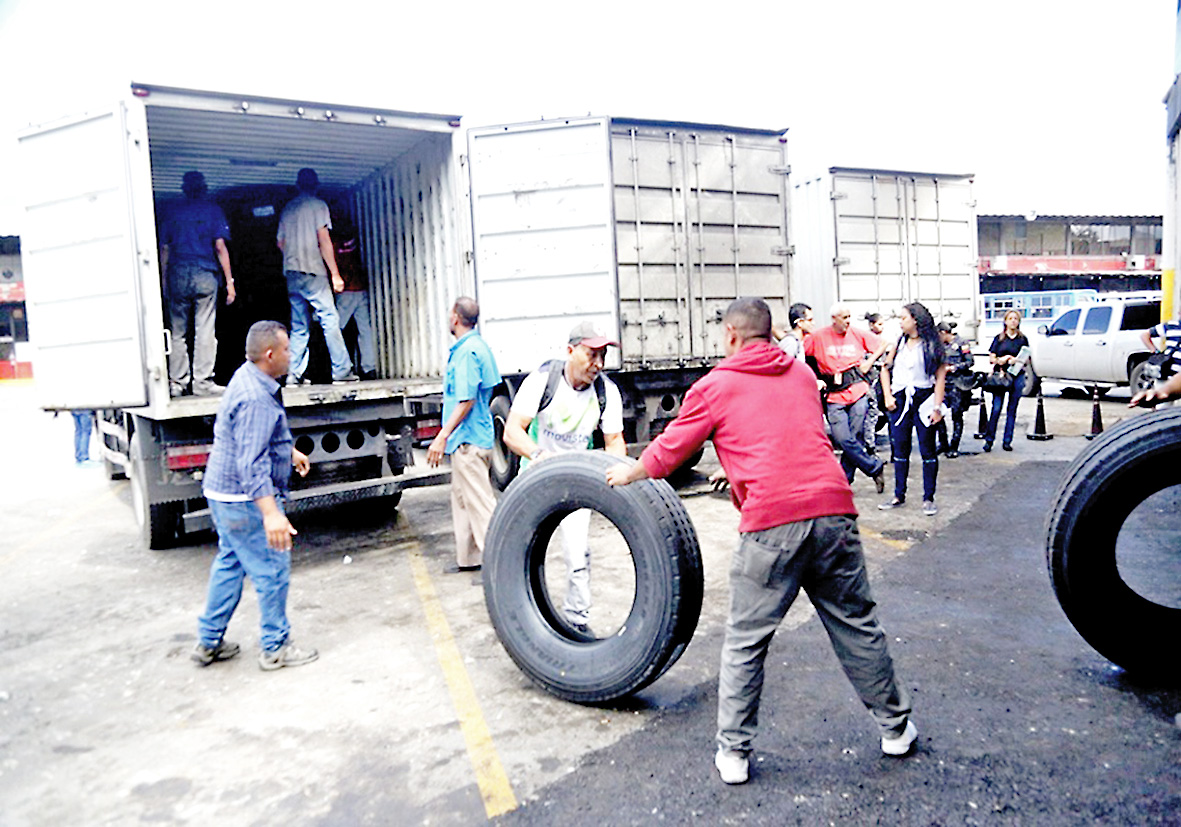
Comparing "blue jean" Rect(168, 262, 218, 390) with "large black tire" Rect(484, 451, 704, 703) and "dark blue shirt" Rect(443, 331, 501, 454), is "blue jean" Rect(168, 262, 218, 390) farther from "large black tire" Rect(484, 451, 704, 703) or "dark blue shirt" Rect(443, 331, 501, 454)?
"large black tire" Rect(484, 451, 704, 703)

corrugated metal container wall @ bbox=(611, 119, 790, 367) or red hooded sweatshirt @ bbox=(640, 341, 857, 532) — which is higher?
corrugated metal container wall @ bbox=(611, 119, 790, 367)

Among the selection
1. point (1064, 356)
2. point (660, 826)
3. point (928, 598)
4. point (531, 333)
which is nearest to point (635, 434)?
point (531, 333)

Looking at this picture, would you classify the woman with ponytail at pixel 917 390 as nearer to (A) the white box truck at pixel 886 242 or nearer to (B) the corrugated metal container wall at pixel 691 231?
(B) the corrugated metal container wall at pixel 691 231

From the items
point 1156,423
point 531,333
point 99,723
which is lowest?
point 99,723

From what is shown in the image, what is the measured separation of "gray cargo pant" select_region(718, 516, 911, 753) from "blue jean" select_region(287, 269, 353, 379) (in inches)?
228

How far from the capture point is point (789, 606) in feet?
10.0

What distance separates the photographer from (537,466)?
154 inches

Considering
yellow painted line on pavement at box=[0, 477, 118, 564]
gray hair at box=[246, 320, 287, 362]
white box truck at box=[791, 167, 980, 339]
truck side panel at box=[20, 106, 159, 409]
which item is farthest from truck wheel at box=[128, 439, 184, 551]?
white box truck at box=[791, 167, 980, 339]

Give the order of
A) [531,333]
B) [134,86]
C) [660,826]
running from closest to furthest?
[660,826] < [134,86] < [531,333]

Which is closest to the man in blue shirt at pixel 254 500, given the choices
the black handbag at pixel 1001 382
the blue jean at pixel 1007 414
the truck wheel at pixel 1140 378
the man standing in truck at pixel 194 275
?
the man standing in truck at pixel 194 275

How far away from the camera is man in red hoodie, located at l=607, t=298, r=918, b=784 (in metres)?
2.98

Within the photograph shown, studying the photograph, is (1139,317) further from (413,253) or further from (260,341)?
(260,341)

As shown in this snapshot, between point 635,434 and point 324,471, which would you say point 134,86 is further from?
point 635,434

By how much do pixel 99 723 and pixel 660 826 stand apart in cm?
264
